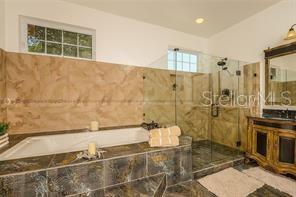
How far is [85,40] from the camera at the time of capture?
2.82 metres

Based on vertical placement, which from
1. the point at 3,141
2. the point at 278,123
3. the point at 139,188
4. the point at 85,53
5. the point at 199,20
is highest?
the point at 199,20

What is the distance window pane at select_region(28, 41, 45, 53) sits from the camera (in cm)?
246

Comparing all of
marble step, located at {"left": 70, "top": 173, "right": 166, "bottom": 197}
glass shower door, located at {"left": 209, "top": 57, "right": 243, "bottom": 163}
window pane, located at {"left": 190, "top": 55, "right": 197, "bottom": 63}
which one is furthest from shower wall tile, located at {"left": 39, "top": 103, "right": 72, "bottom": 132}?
window pane, located at {"left": 190, "top": 55, "right": 197, "bottom": 63}

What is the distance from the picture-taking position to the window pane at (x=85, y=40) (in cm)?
278

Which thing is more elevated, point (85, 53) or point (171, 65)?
point (85, 53)

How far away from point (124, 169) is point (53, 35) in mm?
2405

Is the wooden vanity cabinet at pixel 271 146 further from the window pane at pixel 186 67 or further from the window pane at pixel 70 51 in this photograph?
the window pane at pixel 70 51

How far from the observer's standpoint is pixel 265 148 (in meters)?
2.31

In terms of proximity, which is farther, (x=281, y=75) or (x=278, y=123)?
(x=281, y=75)

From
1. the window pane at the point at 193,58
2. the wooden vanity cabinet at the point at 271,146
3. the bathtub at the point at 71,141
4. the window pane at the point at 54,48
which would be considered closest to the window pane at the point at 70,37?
the window pane at the point at 54,48

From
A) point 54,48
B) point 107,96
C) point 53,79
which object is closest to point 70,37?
point 54,48

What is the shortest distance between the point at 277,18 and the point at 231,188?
2.72 metres

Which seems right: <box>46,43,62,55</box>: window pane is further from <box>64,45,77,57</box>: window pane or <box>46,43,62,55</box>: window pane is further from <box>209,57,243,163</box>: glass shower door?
<box>209,57,243,163</box>: glass shower door

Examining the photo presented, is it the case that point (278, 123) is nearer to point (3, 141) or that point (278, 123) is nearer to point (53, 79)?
point (53, 79)
